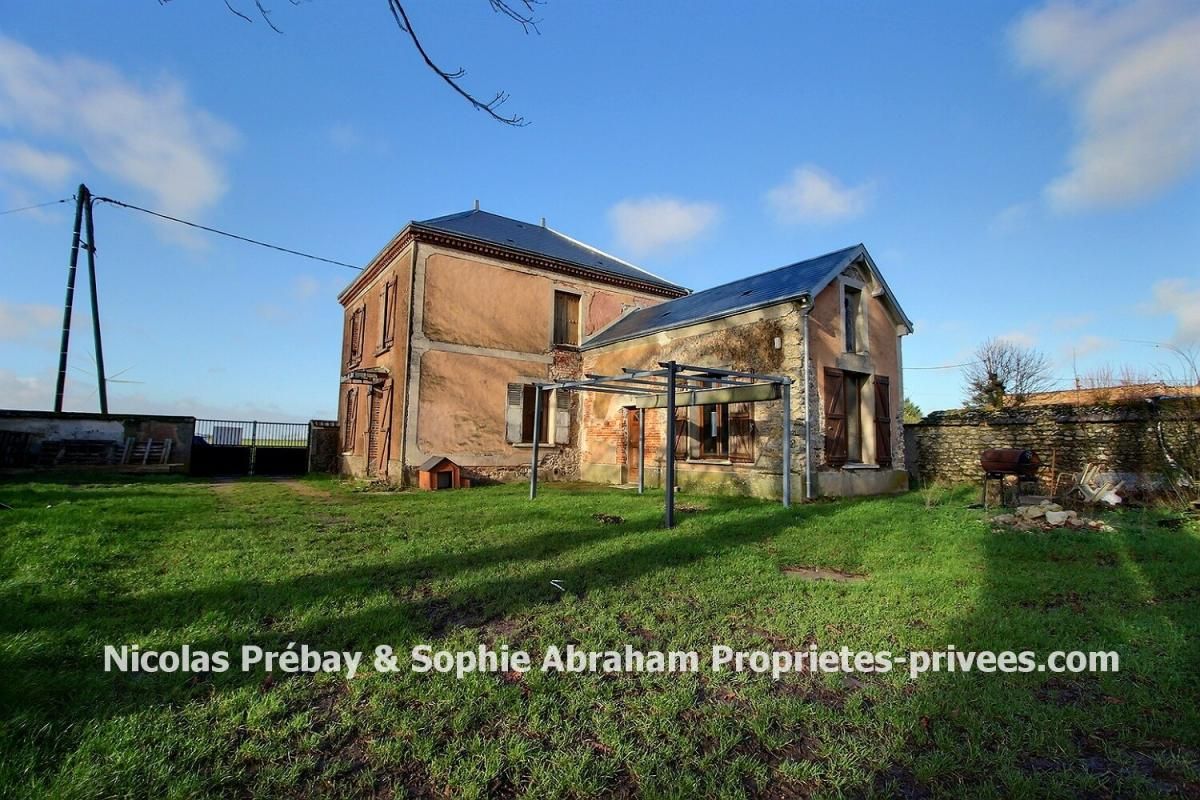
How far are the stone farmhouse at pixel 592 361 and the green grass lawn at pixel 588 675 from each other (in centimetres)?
458

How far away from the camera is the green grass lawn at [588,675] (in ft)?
6.29

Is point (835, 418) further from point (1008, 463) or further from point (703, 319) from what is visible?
point (703, 319)

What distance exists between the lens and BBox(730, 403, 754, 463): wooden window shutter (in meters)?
10.3

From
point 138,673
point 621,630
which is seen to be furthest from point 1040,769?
point 138,673

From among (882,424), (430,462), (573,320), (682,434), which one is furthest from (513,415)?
(882,424)

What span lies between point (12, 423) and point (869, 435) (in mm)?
19821

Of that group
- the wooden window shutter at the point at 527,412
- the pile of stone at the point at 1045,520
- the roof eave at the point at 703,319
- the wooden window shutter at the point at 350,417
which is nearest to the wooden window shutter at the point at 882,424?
the roof eave at the point at 703,319

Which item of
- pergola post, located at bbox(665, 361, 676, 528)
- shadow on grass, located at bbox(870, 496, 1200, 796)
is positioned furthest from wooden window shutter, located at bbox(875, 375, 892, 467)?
shadow on grass, located at bbox(870, 496, 1200, 796)

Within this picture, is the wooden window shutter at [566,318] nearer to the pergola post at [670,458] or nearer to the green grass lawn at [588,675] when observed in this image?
the pergola post at [670,458]

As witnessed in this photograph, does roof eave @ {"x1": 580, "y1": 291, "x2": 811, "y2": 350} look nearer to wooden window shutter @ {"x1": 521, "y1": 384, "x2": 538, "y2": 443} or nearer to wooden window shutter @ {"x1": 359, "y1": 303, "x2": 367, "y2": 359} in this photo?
wooden window shutter @ {"x1": 521, "y1": 384, "x2": 538, "y2": 443}

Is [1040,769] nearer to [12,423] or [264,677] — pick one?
[264,677]

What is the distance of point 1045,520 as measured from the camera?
6.74 meters

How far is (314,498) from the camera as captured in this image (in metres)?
9.38

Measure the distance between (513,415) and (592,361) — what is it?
2735mm
